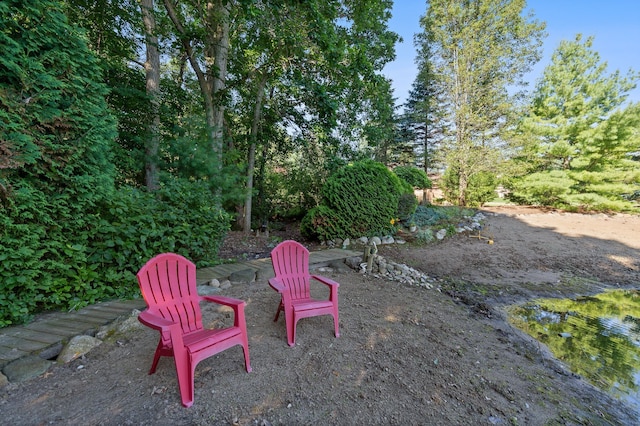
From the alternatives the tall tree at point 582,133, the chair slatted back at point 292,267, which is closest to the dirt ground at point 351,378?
the chair slatted back at point 292,267

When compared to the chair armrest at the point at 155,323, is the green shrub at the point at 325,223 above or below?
above

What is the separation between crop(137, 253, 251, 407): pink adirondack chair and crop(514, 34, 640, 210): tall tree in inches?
499

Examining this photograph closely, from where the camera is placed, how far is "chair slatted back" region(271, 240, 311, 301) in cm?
254

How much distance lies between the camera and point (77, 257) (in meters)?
2.36

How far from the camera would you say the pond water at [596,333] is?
210 cm

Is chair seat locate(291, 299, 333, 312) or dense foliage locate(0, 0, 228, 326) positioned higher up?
dense foliage locate(0, 0, 228, 326)

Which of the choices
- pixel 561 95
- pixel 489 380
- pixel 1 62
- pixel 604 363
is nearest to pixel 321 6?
pixel 1 62

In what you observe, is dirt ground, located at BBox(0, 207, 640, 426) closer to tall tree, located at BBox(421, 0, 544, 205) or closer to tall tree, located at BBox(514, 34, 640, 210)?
tall tree, located at BBox(421, 0, 544, 205)

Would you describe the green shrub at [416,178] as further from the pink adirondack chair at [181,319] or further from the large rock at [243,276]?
the pink adirondack chair at [181,319]

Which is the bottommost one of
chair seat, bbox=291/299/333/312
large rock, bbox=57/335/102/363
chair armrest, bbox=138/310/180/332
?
large rock, bbox=57/335/102/363

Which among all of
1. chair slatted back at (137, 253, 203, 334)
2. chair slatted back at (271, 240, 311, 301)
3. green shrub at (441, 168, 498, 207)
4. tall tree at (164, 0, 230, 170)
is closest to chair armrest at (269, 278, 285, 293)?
chair slatted back at (271, 240, 311, 301)

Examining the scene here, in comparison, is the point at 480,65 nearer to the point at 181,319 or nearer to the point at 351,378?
the point at 351,378

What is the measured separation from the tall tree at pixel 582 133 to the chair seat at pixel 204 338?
1268 cm

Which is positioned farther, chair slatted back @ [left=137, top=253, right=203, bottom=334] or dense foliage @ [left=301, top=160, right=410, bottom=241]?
dense foliage @ [left=301, top=160, right=410, bottom=241]
